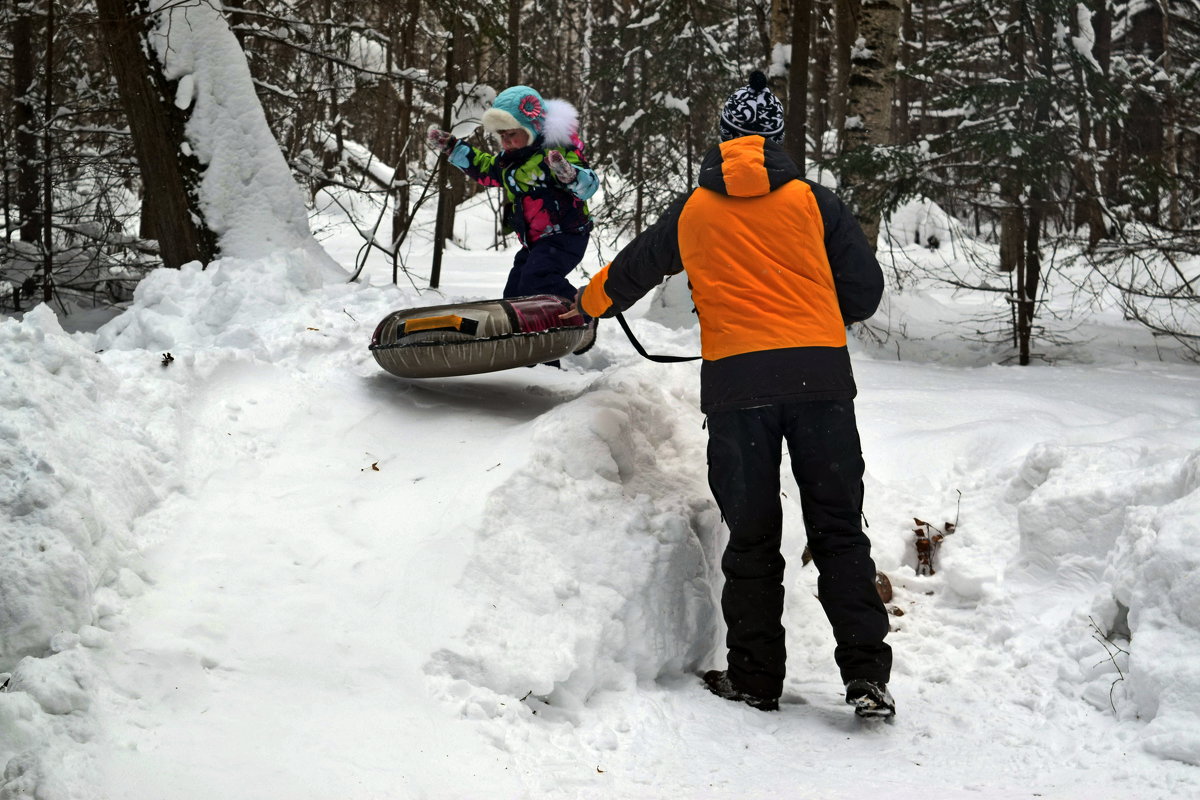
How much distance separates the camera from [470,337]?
4141 millimetres

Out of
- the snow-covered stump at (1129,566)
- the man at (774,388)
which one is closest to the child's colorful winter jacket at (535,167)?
the man at (774,388)

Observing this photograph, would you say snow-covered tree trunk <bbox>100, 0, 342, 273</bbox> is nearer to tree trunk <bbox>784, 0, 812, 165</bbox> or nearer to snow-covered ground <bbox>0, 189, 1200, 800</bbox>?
snow-covered ground <bbox>0, 189, 1200, 800</bbox>

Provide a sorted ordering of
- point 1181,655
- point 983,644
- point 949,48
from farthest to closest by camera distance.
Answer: point 949,48, point 983,644, point 1181,655

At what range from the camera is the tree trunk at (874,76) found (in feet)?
27.1

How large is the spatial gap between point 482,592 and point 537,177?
2869 millimetres

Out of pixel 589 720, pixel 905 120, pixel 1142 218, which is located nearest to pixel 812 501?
pixel 589 720

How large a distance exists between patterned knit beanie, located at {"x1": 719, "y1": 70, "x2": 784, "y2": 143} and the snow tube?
1233 mm

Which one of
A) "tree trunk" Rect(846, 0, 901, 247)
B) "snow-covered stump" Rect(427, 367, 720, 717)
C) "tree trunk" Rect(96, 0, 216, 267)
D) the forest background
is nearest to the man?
"snow-covered stump" Rect(427, 367, 720, 717)

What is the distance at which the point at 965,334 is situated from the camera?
1040 cm

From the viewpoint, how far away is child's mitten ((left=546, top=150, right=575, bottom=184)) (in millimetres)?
5082

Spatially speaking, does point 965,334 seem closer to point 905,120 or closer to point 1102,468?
point 1102,468

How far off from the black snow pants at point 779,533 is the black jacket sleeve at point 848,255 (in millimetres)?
413

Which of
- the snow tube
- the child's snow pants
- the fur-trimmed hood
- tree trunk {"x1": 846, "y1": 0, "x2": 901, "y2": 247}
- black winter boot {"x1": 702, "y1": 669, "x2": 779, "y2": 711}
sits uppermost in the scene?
tree trunk {"x1": 846, "y1": 0, "x2": 901, "y2": 247}

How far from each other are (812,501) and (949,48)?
6.37 metres
